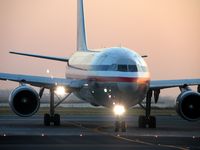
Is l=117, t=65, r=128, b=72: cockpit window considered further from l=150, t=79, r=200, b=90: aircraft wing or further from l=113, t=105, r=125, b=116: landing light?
l=150, t=79, r=200, b=90: aircraft wing

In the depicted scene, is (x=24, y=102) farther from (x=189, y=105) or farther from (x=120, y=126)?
(x=189, y=105)

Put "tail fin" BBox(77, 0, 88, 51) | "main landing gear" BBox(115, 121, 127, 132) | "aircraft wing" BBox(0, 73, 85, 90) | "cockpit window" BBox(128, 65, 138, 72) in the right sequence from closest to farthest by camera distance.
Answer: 1. "main landing gear" BBox(115, 121, 127, 132)
2. "cockpit window" BBox(128, 65, 138, 72)
3. "aircraft wing" BBox(0, 73, 85, 90)
4. "tail fin" BBox(77, 0, 88, 51)

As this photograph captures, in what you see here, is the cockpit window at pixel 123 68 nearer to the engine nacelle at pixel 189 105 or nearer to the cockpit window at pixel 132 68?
the cockpit window at pixel 132 68

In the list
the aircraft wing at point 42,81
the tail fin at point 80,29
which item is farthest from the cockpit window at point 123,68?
the tail fin at point 80,29

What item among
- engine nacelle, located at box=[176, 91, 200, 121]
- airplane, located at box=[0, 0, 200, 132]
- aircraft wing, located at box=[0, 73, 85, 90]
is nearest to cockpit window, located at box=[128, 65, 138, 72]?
airplane, located at box=[0, 0, 200, 132]

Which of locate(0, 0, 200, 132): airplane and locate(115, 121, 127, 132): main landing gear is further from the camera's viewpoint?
locate(0, 0, 200, 132): airplane

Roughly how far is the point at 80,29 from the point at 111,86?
2050 cm

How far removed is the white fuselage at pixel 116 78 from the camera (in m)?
40.6

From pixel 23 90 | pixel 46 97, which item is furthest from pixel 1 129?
pixel 46 97

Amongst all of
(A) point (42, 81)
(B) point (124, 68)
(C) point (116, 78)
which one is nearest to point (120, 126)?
(C) point (116, 78)

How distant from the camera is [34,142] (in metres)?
31.0

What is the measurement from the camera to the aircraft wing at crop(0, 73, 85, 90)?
44.4 m

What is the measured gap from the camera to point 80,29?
6116 cm

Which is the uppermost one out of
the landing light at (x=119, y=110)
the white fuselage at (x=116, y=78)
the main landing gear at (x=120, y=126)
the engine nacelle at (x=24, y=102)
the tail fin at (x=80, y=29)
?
the tail fin at (x=80, y=29)
